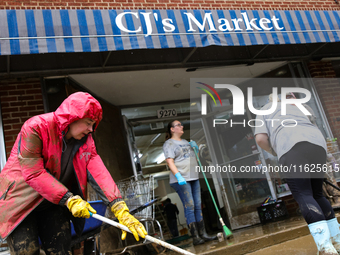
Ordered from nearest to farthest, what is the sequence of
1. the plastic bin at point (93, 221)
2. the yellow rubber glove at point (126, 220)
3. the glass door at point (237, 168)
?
1. the yellow rubber glove at point (126, 220)
2. the plastic bin at point (93, 221)
3. the glass door at point (237, 168)

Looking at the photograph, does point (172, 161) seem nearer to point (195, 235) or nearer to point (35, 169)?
point (195, 235)

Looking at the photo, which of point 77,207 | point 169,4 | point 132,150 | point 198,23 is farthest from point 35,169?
point 169,4

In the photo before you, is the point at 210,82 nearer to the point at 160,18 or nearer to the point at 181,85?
the point at 181,85

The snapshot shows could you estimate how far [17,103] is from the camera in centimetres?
488

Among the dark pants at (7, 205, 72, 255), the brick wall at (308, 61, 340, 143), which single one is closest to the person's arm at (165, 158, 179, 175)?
the dark pants at (7, 205, 72, 255)

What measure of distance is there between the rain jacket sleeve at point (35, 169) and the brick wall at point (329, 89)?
19.6 ft

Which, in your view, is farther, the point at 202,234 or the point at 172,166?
the point at 172,166

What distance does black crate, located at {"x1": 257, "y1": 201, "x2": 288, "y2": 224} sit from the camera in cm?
598

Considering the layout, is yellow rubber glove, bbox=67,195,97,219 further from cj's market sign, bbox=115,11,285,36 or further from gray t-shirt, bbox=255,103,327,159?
cj's market sign, bbox=115,11,285,36

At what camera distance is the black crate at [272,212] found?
598cm

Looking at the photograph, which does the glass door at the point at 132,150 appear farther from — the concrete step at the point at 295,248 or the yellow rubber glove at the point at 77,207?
the yellow rubber glove at the point at 77,207

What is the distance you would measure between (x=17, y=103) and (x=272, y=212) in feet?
16.6

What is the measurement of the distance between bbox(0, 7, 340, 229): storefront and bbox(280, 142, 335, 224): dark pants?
2450 millimetres

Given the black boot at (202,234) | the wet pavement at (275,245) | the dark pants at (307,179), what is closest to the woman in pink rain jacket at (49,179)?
the dark pants at (307,179)
